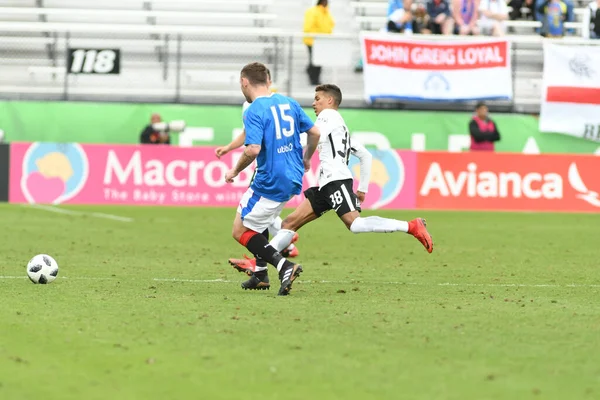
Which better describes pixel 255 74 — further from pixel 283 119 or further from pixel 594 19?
pixel 594 19

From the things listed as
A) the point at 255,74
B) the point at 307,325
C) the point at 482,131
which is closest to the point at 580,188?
the point at 482,131

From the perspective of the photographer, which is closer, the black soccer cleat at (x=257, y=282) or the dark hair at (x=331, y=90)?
the black soccer cleat at (x=257, y=282)

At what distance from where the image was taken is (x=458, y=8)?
26.0 meters

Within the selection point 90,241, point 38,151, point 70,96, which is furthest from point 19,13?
point 90,241

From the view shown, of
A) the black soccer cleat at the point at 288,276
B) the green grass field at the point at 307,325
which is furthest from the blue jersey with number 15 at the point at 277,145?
the green grass field at the point at 307,325

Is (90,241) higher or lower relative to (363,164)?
lower

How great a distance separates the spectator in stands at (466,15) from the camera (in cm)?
2597

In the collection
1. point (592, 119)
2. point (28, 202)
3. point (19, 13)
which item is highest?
point (19, 13)

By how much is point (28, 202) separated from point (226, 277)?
11.6m

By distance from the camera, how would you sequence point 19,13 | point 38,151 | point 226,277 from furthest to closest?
point 19,13
point 38,151
point 226,277

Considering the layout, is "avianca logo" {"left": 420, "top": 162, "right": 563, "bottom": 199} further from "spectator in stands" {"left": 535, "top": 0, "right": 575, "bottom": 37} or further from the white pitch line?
the white pitch line

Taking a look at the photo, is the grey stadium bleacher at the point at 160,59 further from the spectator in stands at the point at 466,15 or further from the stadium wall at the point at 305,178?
the stadium wall at the point at 305,178

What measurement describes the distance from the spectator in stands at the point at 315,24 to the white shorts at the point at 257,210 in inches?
609

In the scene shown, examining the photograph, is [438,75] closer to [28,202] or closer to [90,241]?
[28,202]
